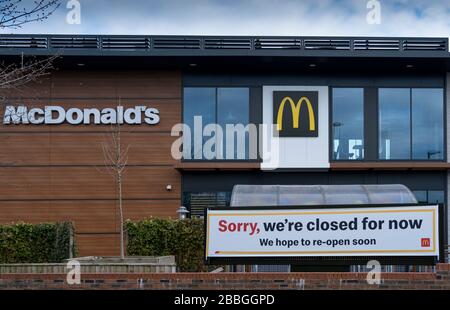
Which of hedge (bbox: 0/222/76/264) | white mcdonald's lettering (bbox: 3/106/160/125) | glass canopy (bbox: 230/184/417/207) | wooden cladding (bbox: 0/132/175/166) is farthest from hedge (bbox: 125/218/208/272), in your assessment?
white mcdonald's lettering (bbox: 3/106/160/125)

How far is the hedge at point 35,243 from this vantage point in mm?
19391

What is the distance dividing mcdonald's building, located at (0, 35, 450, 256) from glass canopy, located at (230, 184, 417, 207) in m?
4.01

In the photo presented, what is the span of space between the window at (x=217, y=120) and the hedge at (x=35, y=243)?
594cm

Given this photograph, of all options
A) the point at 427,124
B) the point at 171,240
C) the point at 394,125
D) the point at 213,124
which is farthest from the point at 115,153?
the point at 427,124

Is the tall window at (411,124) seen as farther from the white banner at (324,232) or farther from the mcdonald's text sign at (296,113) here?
the white banner at (324,232)

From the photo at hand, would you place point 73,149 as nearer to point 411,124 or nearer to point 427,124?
point 411,124

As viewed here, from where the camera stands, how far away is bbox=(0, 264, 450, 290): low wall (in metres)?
11.1

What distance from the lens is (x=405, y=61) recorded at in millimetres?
23672

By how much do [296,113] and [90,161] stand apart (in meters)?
7.15

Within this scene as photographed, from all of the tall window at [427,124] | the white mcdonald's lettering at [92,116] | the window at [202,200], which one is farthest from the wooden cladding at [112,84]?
the tall window at [427,124]

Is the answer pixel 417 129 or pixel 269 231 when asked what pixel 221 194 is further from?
pixel 269 231

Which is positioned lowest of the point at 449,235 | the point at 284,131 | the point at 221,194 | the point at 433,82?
the point at 449,235
